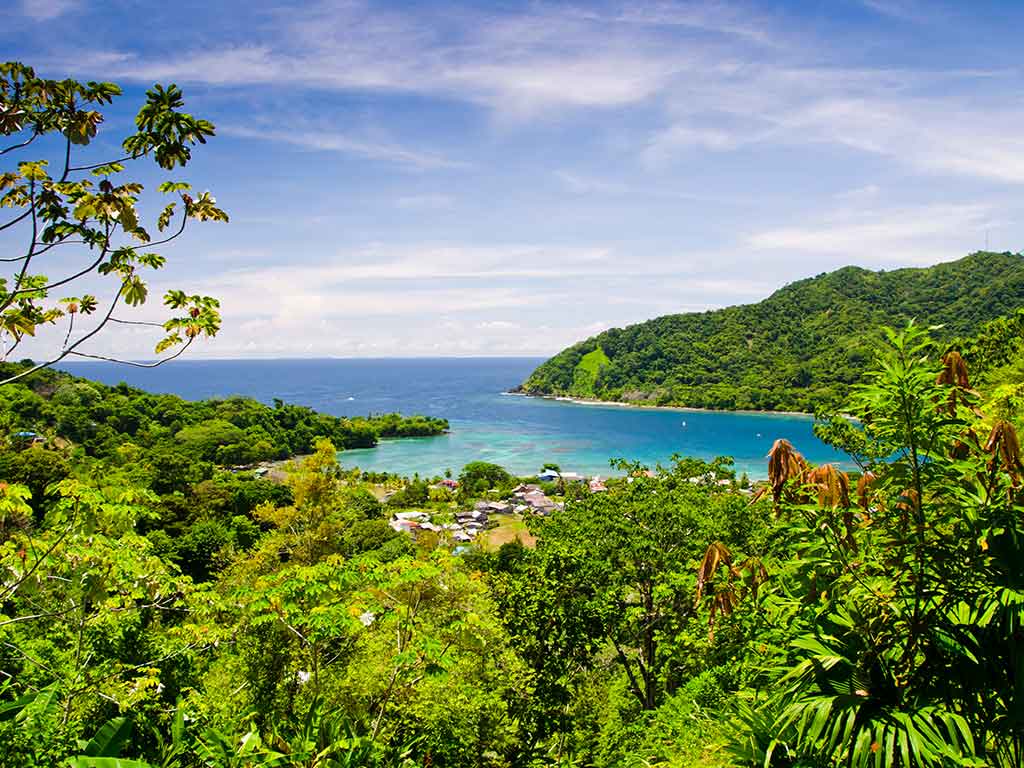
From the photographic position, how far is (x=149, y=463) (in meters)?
33.6

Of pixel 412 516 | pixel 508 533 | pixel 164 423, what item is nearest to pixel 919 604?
pixel 508 533

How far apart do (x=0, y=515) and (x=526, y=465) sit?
5544 centimetres

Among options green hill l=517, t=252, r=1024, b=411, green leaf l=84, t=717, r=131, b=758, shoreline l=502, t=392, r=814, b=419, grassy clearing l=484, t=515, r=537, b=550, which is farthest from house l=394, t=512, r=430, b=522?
green hill l=517, t=252, r=1024, b=411

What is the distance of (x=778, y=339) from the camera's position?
115 m

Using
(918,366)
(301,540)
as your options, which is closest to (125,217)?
(918,366)

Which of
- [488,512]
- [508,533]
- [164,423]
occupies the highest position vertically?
[164,423]

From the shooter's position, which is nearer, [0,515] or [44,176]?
[44,176]

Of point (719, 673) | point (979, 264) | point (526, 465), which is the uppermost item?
point (979, 264)

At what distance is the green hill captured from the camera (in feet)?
315

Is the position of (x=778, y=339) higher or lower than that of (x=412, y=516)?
higher

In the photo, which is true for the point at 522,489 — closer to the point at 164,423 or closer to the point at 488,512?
the point at 488,512

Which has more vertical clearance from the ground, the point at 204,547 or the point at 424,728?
the point at 424,728

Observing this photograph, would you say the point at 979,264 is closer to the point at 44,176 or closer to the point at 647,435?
the point at 647,435

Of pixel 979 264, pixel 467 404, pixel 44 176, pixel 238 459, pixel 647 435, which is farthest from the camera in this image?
pixel 467 404
